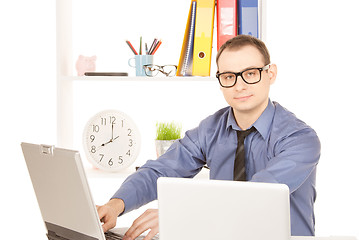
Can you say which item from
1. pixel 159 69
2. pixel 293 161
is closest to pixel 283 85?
pixel 159 69

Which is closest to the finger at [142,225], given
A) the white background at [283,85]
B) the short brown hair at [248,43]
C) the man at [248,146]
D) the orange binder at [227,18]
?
the man at [248,146]

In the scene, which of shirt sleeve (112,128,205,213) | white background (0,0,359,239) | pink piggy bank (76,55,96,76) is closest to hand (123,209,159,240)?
shirt sleeve (112,128,205,213)

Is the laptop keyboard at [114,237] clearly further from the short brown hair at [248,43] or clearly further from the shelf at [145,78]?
the shelf at [145,78]

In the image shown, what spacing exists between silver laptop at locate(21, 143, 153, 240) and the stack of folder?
128 centimetres

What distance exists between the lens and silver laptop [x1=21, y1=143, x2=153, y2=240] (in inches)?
60.7

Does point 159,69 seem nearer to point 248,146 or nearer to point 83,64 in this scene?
point 83,64

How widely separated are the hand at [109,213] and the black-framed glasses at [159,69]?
1022 mm

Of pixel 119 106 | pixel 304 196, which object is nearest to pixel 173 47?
pixel 119 106

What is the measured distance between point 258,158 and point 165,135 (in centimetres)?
82

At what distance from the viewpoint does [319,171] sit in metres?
3.60

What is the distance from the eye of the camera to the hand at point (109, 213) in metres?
1.88

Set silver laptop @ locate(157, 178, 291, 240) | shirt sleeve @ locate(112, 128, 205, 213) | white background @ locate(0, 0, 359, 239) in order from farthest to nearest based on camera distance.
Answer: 1. white background @ locate(0, 0, 359, 239)
2. shirt sleeve @ locate(112, 128, 205, 213)
3. silver laptop @ locate(157, 178, 291, 240)

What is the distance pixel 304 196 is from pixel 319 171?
1484 mm

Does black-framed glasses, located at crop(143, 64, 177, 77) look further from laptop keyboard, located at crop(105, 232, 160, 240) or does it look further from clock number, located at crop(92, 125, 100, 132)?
laptop keyboard, located at crop(105, 232, 160, 240)
